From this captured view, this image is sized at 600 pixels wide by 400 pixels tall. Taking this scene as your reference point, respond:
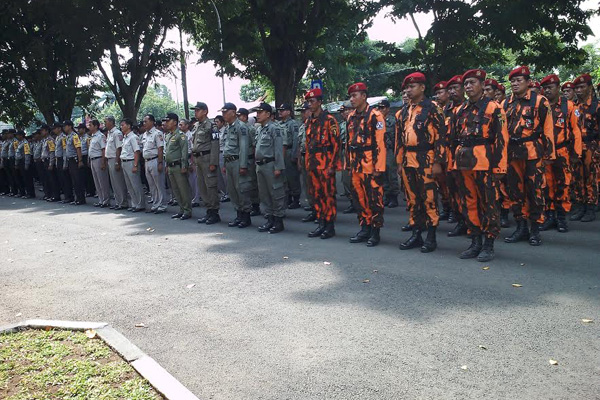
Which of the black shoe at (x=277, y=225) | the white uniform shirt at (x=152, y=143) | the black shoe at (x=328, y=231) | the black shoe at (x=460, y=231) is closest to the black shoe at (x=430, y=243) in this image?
the black shoe at (x=460, y=231)

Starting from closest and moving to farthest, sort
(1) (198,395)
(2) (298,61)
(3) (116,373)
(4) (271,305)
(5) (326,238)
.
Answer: (1) (198,395)
(3) (116,373)
(4) (271,305)
(5) (326,238)
(2) (298,61)

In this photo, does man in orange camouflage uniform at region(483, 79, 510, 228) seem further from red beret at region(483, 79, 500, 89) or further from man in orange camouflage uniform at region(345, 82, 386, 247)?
man in orange camouflage uniform at region(345, 82, 386, 247)

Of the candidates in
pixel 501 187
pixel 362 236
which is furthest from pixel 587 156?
pixel 362 236

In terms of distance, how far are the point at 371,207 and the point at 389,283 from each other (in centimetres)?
204

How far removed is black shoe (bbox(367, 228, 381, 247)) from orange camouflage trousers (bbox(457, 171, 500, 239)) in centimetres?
132

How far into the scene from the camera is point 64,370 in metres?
3.67

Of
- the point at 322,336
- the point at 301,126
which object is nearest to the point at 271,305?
the point at 322,336

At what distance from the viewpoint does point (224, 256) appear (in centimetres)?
717

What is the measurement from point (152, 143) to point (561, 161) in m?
8.21

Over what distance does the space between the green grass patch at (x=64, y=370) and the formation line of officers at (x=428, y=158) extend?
409 cm

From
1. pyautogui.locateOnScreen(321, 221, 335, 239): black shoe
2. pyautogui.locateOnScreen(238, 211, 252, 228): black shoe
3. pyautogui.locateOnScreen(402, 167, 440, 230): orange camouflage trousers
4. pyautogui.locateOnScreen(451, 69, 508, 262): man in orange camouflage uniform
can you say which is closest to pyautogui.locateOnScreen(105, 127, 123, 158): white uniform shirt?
pyautogui.locateOnScreen(238, 211, 252, 228): black shoe

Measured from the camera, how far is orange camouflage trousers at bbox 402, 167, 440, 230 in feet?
22.0

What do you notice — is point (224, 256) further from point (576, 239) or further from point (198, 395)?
point (576, 239)

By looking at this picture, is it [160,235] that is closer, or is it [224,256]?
[224,256]
